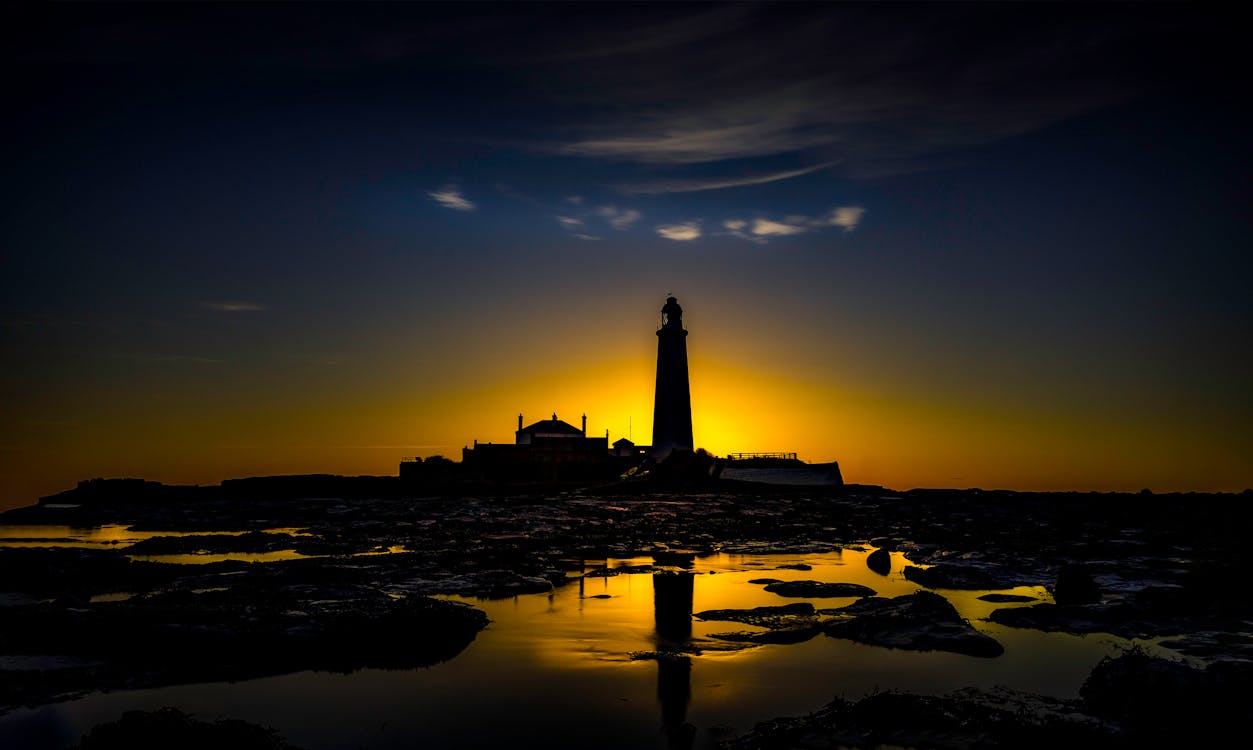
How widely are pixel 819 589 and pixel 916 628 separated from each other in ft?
14.1

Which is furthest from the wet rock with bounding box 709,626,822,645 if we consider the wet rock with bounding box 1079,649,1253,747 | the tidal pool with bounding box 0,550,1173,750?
the wet rock with bounding box 1079,649,1253,747

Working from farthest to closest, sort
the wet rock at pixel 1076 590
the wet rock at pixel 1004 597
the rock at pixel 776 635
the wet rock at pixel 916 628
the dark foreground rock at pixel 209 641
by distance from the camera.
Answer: the wet rock at pixel 1004 597 → the wet rock at pixel 1076 590 → the rock at pixel 776 635 → the wet rock at pixel 916 628 → the dark foreground rock at pixel 209 641

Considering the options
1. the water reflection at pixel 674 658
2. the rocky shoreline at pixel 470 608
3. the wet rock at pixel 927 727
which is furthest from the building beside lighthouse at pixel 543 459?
the wet rock at pixel 927 727

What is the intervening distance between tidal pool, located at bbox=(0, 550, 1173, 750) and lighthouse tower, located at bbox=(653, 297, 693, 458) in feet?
197

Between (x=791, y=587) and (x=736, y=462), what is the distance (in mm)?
75049

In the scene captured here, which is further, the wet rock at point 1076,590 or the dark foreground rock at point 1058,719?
the wet rock at point 1076,590

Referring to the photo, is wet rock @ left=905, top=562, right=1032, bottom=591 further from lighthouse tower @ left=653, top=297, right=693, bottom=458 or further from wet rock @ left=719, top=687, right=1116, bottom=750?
lighthouse tower @ left=653, top=297, right=693, bottom=458

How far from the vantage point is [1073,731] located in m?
7.27

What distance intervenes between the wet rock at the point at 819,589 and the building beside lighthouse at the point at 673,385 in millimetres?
56274

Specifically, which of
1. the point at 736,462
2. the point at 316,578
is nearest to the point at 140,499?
the point at 736,462

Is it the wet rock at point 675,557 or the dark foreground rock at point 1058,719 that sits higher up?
the wet rock at point 675,557

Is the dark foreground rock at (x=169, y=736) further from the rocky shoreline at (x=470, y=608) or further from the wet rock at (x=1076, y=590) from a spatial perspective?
the wet rock at (x=1076, y=590)

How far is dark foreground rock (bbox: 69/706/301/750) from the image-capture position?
680cm

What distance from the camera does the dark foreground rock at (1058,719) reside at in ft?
23.4
